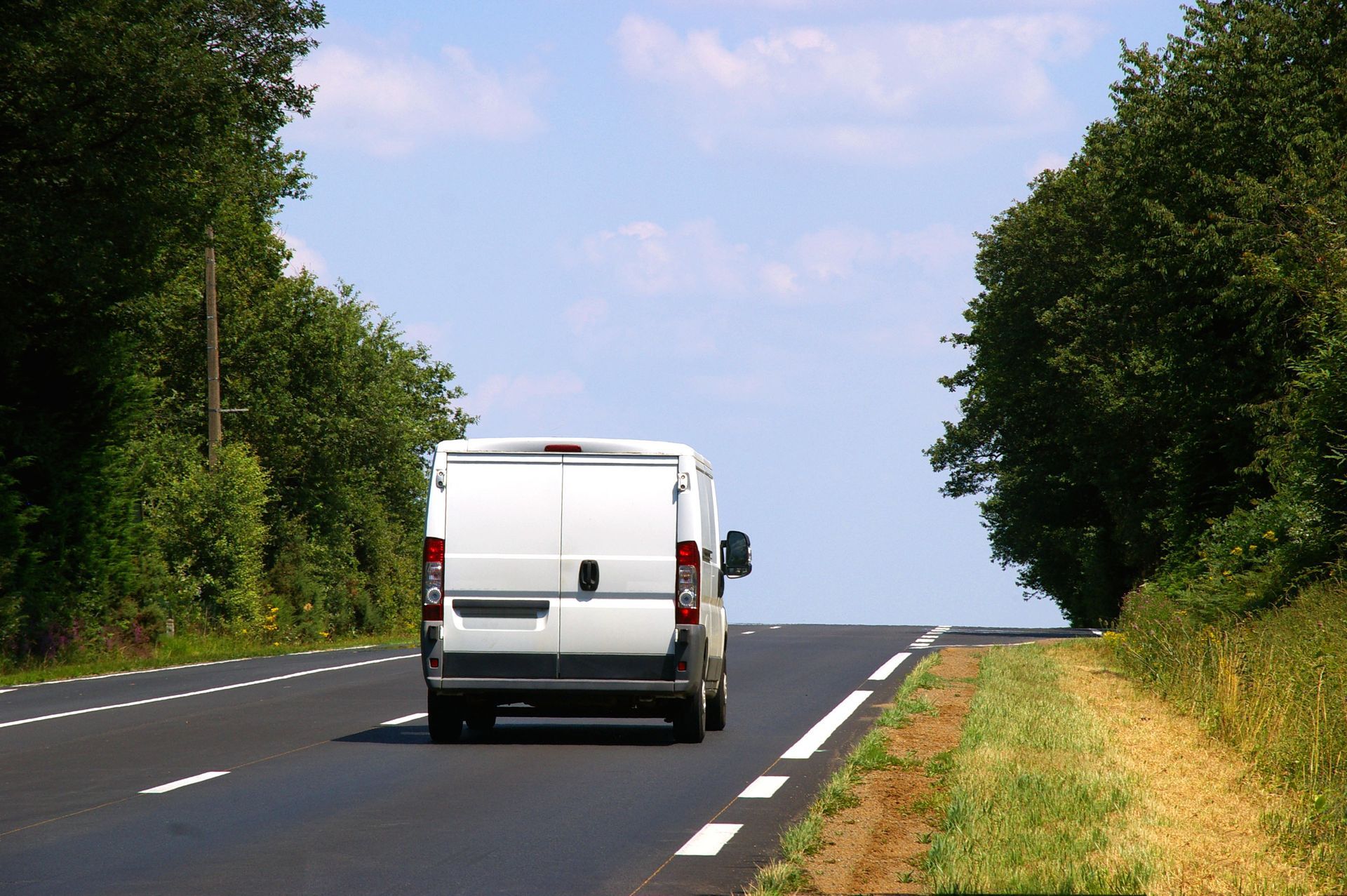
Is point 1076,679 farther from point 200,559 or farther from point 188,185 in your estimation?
point 200,559

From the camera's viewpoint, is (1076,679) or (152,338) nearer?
(1076,679)

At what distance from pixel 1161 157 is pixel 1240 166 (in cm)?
168

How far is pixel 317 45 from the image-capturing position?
28.9 metres

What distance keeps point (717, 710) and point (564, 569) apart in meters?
2.58

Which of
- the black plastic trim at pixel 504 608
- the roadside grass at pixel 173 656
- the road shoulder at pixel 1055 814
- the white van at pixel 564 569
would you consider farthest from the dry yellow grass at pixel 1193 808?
the roadside grass at pixel 173 656

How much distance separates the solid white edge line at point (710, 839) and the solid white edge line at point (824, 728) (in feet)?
11.9

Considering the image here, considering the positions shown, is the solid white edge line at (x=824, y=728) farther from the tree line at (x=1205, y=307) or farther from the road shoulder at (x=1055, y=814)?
the tree line at (x=1205, y=307)

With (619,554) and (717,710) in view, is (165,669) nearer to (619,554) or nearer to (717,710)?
(717,710)

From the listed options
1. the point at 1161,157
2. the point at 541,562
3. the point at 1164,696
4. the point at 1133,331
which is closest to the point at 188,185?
the point at 541,562

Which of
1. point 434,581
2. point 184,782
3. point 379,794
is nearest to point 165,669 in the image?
point 434,581

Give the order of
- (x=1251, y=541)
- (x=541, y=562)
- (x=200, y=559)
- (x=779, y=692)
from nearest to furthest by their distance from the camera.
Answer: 1. (x=541, y=562)
2. (x=779, y=692)
3. (x=1251, y=541)
4. (x=200, y=559)

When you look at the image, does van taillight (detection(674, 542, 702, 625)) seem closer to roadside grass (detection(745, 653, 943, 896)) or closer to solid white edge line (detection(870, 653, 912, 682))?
roadside grass (detection(745, 653, 943, 896))

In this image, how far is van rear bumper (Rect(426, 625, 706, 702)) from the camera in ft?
43.9

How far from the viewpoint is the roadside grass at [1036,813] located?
7.12 metres
